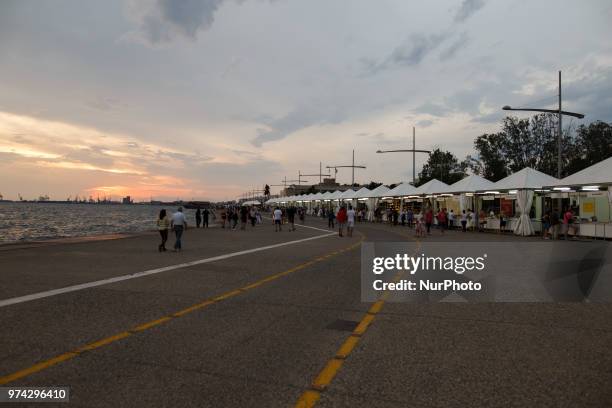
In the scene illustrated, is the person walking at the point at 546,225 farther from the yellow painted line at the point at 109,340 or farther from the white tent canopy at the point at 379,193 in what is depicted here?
the yellow painted line at the point at 109,340

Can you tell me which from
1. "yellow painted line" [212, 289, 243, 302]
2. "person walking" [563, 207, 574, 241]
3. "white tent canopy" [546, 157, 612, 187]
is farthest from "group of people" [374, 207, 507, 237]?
"yellow painted line" [212, 289, 243, 302]

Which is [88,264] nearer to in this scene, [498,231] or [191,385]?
[191,385]

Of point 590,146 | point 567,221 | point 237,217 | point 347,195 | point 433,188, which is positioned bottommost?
point 237,217

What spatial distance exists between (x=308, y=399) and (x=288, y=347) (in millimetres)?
1334

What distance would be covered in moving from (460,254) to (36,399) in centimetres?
1329

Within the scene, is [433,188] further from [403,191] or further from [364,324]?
[364,324]

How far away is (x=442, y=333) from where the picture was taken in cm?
554

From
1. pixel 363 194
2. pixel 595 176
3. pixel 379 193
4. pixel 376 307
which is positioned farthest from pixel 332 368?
pixel 363 194

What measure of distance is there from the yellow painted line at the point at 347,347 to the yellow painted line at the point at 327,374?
14cm

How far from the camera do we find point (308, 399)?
359 centimetres

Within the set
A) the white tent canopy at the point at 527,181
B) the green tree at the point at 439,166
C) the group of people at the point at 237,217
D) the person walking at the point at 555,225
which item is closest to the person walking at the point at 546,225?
the person walking at the point at 555,225

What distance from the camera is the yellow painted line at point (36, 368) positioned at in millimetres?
3954

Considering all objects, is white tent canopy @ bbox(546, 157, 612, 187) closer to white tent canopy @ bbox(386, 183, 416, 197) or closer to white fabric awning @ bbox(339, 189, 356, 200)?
white tent canopy @ bbox(386, 183, 416, 197)

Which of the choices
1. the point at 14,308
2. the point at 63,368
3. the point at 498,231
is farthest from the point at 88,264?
the point at 498,231
